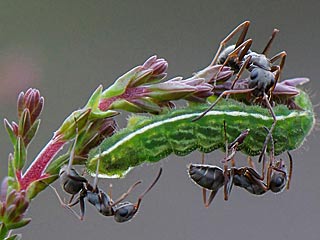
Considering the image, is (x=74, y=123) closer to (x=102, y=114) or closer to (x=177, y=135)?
(x=102, y=114)

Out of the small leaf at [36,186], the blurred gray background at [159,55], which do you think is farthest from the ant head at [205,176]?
the blurred gray background at [159,55]

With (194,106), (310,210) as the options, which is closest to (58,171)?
(194,106)

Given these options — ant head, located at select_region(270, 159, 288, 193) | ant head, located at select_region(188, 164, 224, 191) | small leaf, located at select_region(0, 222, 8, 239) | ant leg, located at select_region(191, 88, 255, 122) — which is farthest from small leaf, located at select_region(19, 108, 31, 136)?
ant head, located at select_region(270, 159, 288, 193)

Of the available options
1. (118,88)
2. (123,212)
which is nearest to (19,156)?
(118,88)

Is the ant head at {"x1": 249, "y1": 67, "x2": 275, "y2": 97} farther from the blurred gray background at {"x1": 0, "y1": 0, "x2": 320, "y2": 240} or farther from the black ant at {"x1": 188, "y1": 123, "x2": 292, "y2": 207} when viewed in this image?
the blurred gray background at {"x1": 0, "y1": 0, "x2": 320, "y2": 240}

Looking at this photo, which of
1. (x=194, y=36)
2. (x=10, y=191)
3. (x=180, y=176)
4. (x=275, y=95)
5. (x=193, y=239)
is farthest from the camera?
(x=194, y=36)

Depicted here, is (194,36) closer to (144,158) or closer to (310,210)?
(310,210)
